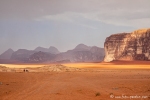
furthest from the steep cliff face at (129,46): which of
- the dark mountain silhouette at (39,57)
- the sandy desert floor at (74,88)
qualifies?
the dark mountain silhouette at (39,57)

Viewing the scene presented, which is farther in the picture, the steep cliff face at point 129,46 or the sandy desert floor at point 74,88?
the steep cliff face at point 129,46

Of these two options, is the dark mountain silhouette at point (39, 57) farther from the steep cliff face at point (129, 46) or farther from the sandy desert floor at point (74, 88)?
the sandy desert floor at point (74, 88)

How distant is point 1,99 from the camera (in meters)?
11.7

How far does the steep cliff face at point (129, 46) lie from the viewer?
92.2m

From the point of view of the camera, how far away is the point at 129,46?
9656 centimetres

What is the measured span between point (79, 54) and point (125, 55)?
3346 inches

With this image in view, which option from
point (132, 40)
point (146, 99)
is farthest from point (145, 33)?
point (146, 99)

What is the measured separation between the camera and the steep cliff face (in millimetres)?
92213

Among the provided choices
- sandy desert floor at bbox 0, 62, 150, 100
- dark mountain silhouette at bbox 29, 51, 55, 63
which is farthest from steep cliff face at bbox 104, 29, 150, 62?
dark mountain silhouette at bbox 29, 51, 55, 63

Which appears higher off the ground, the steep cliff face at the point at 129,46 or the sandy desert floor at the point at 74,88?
the steep cliff face at the point at 129,46

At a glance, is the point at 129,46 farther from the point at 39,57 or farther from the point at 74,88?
the point at 39,57

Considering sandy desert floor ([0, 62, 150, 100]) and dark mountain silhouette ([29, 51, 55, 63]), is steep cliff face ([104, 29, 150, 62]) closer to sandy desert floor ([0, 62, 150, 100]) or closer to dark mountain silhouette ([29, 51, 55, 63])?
sandy desert floor ([0, 62, 150, 100])

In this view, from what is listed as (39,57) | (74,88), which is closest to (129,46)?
(74,88)

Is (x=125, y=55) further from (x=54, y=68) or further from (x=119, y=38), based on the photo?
(x=54, y=68)
